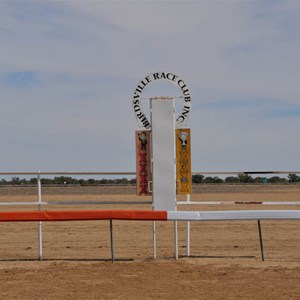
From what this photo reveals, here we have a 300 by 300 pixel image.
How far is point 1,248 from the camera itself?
1666 centimetres

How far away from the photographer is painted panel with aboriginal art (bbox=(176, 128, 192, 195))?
13.9 m

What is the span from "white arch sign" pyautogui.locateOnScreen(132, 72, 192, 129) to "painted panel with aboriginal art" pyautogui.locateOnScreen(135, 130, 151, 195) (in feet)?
0.99

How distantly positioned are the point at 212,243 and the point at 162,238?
207 centimetres

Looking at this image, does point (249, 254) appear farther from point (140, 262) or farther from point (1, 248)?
point (1, 248)

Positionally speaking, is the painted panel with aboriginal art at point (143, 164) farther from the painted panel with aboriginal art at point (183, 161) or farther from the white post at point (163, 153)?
the painted panel with aboriginal art at point (183, 161)

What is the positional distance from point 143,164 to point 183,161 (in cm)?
81

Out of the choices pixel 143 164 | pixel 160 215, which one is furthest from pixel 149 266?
pixel 143 164

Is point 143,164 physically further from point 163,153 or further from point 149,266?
point 149,266

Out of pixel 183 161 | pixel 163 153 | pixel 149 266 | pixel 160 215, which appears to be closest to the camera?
pixel 149 266

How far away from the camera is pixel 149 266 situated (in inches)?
486

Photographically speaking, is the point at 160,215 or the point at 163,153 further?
the point at 163,153

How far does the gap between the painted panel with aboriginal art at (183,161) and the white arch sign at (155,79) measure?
0.22m

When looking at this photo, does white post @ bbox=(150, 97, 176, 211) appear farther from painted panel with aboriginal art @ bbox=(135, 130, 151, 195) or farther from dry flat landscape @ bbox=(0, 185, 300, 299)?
dry flat landscape @ bbox=(0, 185, 300, 299)

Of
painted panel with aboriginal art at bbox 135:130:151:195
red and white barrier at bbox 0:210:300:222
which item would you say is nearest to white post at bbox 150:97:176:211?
painted panel with aboriginal art at bbox 135:130:151:195
